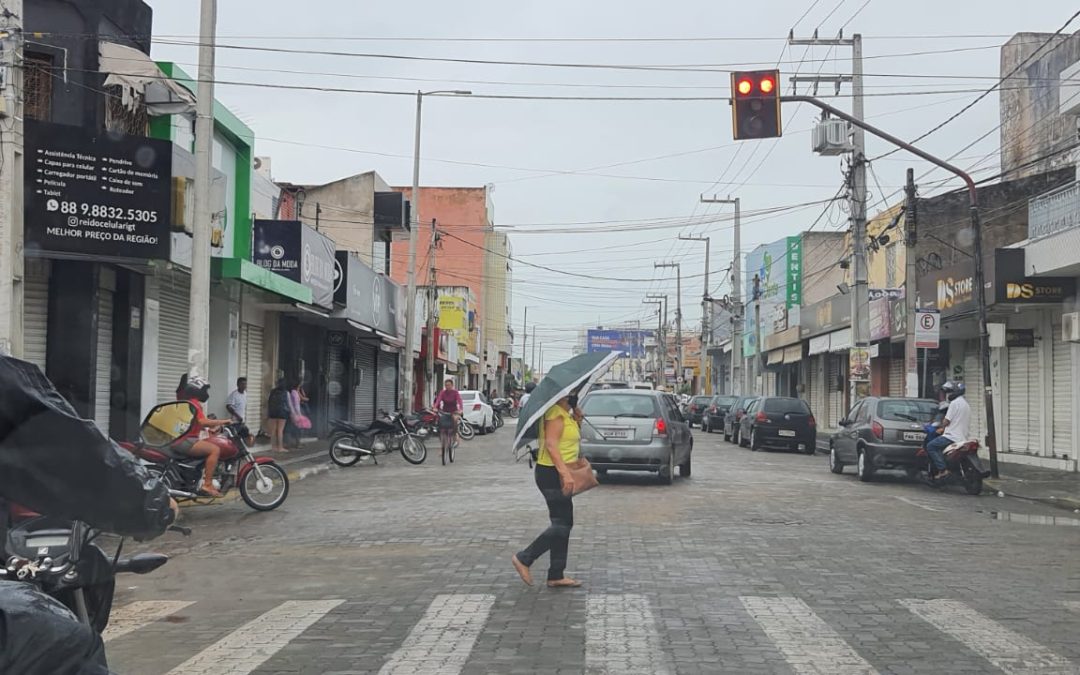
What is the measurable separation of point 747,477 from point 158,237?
10933mm

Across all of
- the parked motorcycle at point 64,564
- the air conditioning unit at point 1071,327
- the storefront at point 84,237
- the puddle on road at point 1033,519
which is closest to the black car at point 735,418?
the air conditioning unit at point 1071,327

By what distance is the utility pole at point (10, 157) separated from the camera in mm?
10461

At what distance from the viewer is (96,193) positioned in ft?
49.3

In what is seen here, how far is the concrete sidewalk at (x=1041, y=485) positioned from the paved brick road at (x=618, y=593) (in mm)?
1399

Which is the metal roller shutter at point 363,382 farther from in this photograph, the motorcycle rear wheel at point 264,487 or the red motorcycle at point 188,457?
the red motorcycle at point 188,457

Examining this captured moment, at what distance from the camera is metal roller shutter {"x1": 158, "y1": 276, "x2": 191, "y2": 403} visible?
19.7 metres

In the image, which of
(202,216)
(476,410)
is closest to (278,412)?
(202,216)

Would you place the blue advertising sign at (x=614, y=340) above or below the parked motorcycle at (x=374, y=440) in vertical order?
above

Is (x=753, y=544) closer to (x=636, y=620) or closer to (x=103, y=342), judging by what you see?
(x=636, y=620)

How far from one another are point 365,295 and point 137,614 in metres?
23.2

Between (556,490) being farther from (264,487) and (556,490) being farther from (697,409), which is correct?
(697,409)

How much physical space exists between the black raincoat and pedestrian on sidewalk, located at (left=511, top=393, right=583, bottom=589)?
15.6 feet

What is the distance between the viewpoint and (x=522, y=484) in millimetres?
17266

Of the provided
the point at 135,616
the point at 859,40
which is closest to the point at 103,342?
the point at 135,616
